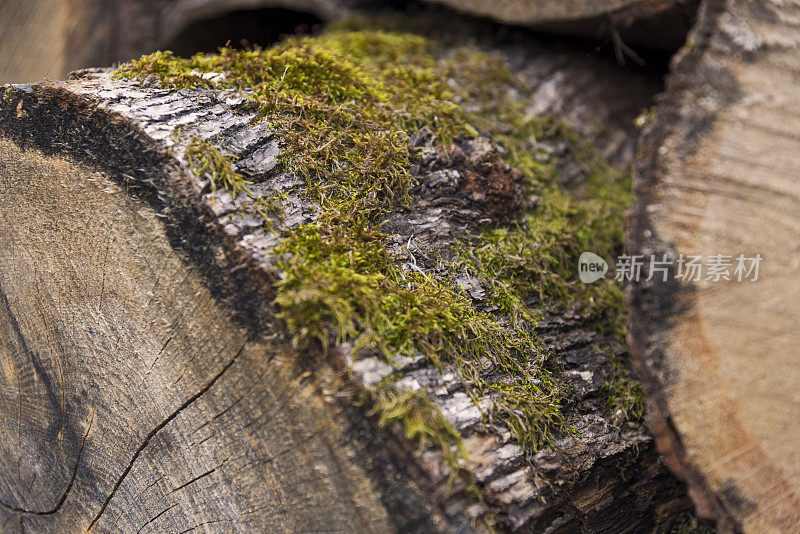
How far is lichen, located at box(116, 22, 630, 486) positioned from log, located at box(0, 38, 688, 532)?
0.04 metres

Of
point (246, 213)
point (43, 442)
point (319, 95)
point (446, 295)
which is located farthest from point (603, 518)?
point (43, 442)

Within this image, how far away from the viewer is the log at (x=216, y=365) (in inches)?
46.9

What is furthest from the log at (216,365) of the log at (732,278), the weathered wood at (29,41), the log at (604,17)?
the weathered wood at (29,41)

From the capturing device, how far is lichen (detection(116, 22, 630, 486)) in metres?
1.24

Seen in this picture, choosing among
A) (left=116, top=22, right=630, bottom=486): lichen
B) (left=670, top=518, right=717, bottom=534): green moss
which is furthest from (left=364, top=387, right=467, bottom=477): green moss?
(left=670, top=518, right=717, bottom=534): green moss

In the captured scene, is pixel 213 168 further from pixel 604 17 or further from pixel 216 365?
pixel 604 17

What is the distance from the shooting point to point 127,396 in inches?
59.1

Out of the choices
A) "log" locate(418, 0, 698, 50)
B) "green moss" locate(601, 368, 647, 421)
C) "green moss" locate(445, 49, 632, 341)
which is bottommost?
"green moss" locate(601, 368, 647, 421)

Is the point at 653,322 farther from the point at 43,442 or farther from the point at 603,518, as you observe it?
the point at 43,442

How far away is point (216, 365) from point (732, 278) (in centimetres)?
114

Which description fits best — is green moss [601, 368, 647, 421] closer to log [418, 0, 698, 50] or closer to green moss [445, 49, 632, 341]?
green moss [445, 49, 632, 341]

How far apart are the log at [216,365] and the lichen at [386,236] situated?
4cm

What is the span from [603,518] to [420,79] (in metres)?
1.56

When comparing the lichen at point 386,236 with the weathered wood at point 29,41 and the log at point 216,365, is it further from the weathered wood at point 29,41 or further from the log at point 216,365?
the weathered wood at point 29,41
